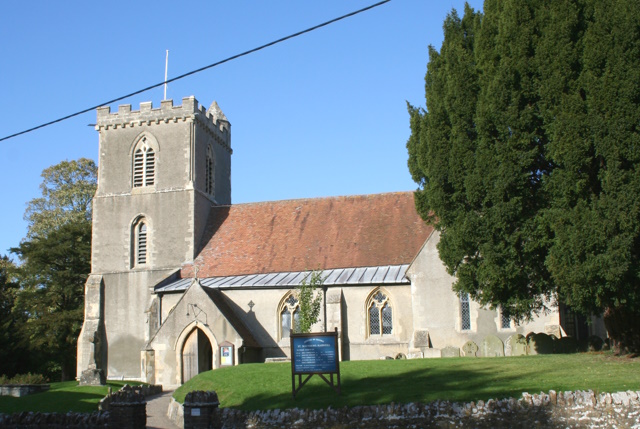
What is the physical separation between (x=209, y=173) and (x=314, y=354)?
23530 millimetres

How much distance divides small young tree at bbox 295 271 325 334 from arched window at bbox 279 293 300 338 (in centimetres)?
166

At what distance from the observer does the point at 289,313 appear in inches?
1195

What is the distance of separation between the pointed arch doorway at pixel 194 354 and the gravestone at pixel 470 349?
11155 mm

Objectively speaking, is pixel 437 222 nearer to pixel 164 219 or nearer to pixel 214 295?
pixel 214 295

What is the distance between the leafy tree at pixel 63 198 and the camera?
167ft

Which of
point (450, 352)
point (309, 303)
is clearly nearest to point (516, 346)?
point (450, 352)

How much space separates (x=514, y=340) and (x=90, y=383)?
16921 millimetres

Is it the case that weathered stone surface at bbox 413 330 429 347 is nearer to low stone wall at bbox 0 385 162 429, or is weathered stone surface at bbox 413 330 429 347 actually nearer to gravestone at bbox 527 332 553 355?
gravestone at bbox 527 332 553 355

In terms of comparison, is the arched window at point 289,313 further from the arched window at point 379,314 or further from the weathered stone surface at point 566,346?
the weathered stone surface at point 566,346

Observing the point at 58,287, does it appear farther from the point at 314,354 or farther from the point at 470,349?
the point at 314,354

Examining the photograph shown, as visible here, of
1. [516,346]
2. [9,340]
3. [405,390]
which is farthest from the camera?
[9,340]

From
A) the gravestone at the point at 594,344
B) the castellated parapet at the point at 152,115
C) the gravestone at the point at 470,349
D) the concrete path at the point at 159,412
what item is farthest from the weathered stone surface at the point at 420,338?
the castellated parapet at the point at 152,115

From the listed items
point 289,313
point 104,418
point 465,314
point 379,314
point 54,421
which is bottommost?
point 54,421

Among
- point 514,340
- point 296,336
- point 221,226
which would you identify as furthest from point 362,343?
point 296,336
